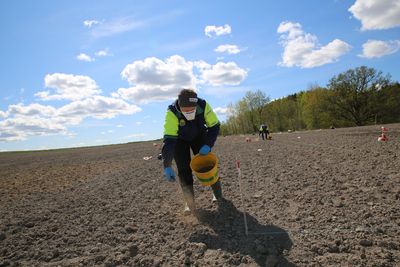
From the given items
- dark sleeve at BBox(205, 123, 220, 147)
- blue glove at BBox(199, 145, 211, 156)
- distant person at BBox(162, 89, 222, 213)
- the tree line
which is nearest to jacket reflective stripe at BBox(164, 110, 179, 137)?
distant person at BBox(162, 89, 222, 213)

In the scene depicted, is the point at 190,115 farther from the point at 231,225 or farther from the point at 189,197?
the point at 231,225

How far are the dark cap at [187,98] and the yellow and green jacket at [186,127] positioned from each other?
198 millimetres

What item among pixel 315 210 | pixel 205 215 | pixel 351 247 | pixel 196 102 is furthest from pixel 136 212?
pixel 351 247

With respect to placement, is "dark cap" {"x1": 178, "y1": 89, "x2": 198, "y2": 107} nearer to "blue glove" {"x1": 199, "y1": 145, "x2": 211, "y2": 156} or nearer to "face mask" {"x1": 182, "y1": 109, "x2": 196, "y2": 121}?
"face mask" {"x1": 182, "y1": 109, "x2": 196, "y2": 121}

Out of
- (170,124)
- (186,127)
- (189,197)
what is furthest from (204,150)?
(189,197)

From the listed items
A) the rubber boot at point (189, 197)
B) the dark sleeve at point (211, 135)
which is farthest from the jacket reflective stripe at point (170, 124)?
the rubber boot at point (189, 197)

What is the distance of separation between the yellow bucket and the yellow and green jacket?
0.24 metres

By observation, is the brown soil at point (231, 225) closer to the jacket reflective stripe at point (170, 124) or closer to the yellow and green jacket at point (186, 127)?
the yellow and green jacket at point (186, 127)

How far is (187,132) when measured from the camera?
5391 millimetres

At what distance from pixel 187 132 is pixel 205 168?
0.73 meters

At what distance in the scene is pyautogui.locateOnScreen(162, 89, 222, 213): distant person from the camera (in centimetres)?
518

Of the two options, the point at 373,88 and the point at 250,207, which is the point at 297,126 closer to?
the point at 373,88

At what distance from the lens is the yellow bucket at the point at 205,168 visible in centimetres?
536

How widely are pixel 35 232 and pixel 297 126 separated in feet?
233
